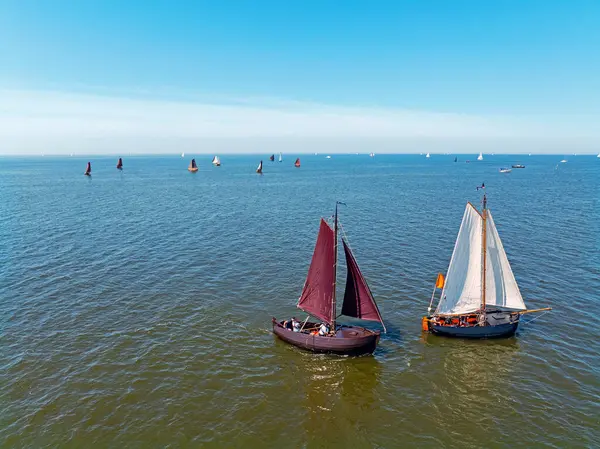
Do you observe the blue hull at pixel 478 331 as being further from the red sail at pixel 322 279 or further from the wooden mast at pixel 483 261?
the red sail at pixel 322 279

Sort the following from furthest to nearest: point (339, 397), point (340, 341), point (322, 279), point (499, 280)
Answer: point (499, 280) < point (322, 279) < point (340, 341) < point (339, 397)

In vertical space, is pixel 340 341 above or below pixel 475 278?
below

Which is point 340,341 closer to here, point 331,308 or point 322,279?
point 331,308

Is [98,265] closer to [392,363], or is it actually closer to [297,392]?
[297,392]

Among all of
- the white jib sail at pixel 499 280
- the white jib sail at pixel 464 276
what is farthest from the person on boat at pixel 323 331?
the white jib sail at pixel 499 280

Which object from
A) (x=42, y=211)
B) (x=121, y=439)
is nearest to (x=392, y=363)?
(x=121, y=439)

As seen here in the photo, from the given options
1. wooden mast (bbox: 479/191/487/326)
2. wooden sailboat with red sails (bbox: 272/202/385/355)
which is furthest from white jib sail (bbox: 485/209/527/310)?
wooden sailboat with red sails (bbox: 272/202/385/355)

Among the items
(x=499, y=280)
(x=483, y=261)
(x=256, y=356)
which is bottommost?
(x=256, y=356)

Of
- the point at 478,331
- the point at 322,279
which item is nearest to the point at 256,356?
the point at 322,279
